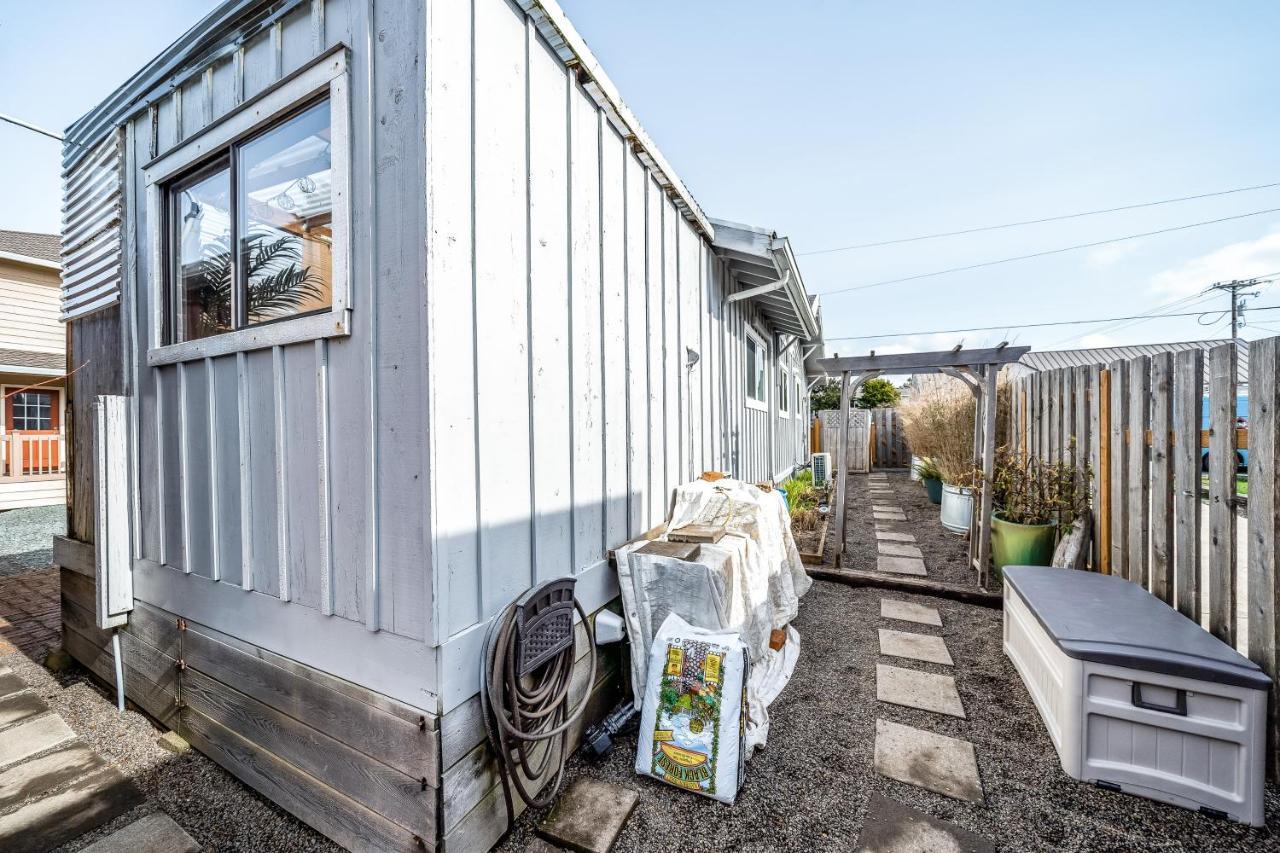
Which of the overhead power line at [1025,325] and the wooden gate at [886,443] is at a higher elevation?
the overhead power line at [1025,325]

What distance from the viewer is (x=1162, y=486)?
2.41 metres

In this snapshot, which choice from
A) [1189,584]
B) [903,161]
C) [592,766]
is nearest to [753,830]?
[592,766]

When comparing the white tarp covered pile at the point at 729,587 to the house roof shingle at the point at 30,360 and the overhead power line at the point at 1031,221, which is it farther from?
the overhead power line at the point at 1031,221

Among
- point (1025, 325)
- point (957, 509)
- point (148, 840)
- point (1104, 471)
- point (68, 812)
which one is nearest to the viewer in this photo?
point (148, 840)

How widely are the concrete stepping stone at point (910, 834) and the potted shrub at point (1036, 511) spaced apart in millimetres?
2808

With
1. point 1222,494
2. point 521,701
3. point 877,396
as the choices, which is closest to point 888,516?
point 1222,494

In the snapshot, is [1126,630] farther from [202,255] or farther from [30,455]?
[30,455]

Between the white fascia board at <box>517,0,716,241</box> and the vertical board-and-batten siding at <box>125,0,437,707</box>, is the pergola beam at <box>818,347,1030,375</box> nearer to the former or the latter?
the white fascia board at <box>517,0,716,241</box>

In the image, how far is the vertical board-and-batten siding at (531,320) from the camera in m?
1.49

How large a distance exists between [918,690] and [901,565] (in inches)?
92.9

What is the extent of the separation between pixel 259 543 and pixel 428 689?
1038 mm

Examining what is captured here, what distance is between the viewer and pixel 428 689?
1.44 meters

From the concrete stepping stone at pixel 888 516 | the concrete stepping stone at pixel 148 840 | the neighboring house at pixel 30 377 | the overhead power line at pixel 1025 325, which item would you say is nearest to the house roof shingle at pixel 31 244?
the neighboring house at pixel 30 377

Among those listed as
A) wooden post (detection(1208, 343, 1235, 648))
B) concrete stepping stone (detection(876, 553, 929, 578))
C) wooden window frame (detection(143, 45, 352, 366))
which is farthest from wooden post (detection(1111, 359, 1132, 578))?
wooden window frame (detection(143, 45, 352, 366))
